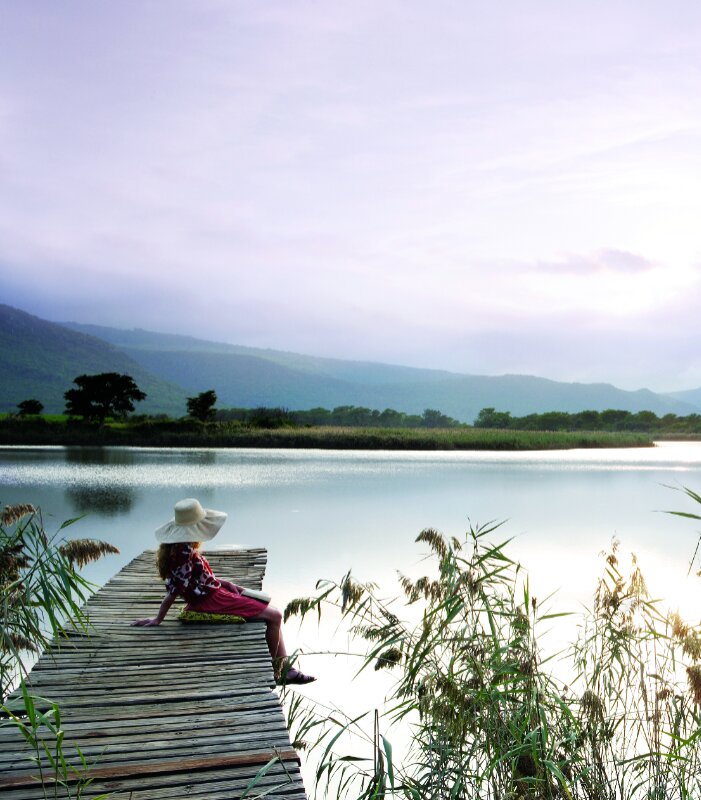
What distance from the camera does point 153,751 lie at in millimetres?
3760

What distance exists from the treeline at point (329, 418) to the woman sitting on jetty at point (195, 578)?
44.1 meters

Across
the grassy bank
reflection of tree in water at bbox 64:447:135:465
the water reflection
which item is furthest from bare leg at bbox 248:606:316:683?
the grassy bank

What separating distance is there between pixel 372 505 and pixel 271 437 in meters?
26.6

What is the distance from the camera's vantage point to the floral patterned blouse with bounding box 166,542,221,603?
243 inches

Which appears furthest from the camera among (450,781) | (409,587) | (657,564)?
(657,564)

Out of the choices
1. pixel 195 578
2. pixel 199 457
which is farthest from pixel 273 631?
pixel 199 457

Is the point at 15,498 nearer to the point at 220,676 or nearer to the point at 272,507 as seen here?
the point at 272,507

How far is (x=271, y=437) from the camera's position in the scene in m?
47.1

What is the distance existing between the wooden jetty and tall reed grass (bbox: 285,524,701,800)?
0.36 metres

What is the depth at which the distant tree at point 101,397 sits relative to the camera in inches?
2247

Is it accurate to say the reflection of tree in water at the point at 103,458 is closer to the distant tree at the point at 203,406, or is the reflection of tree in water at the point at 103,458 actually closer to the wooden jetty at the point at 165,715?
the distant tree at the point at 203,406

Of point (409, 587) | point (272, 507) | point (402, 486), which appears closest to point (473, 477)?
point (402, 486)

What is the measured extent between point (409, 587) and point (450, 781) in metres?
1.72

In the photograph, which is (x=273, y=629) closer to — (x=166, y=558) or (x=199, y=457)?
(x=166, y=558)
